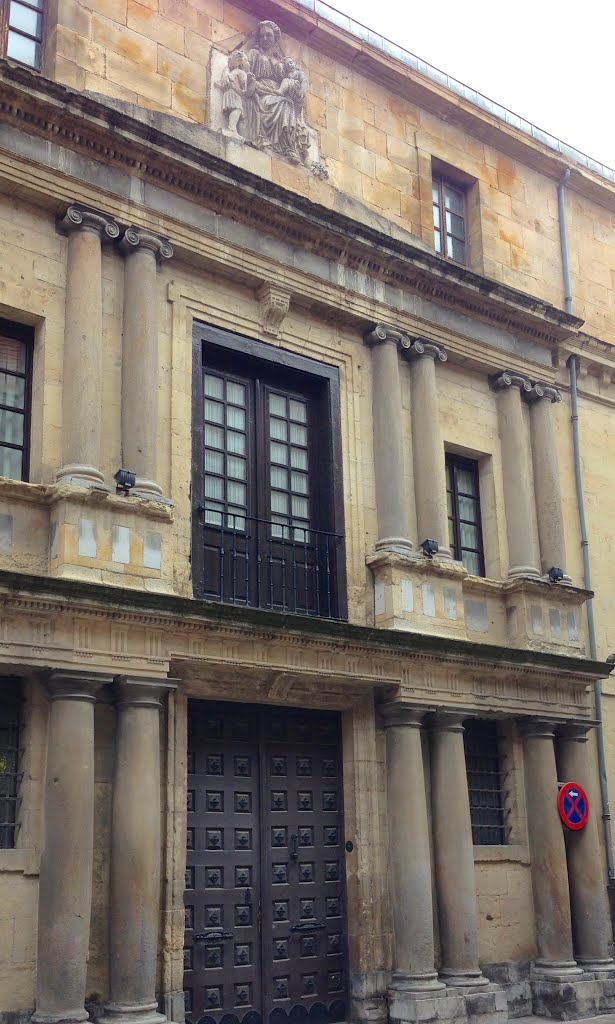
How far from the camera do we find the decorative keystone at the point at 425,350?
14.0m

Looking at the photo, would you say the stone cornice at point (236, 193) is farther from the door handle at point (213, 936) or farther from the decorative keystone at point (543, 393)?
the door handle at point (213, 936)

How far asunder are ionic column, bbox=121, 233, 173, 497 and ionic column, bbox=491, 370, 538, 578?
17.2 feet

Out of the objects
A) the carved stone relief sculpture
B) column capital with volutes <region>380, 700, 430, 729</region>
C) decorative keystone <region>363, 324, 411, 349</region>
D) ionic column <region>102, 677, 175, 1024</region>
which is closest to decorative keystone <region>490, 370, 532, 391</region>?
decorative keystone <region>363, 324, 411, 349</region>

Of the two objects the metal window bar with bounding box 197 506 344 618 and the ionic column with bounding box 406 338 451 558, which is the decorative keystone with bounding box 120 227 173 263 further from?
the ionic column with bounding box 406 338 451 558

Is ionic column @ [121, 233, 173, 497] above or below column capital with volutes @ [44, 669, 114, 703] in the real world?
above

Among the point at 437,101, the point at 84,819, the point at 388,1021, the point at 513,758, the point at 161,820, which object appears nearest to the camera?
the point at 84,819

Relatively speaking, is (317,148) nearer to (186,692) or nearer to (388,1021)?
(186,692)

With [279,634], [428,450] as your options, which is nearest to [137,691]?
[279,634]

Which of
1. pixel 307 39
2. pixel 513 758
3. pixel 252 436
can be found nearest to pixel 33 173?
pixel 252 436

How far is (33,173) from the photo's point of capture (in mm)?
11094

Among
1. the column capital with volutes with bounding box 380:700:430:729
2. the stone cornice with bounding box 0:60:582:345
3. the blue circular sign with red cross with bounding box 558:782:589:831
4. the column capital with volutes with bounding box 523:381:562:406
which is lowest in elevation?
the blue circular sign with red cross with bounding box 558:782:589:831

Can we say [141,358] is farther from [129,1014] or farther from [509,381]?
[129,1014]

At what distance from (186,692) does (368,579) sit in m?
2.67

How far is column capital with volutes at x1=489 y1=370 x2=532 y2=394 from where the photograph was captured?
15086mm
